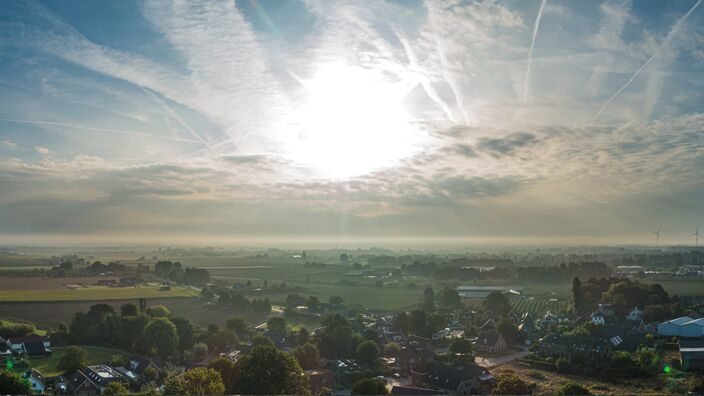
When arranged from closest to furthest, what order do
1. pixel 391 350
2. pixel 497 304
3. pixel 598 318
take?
pixel 391 350 < pixel 598 318 < pixel 497 304

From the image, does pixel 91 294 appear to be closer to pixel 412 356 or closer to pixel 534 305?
pixel 412 356

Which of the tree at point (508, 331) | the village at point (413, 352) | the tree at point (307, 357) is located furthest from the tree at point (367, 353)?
the tree at point (508, 331)

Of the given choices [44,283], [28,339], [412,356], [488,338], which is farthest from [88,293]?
[488,338]

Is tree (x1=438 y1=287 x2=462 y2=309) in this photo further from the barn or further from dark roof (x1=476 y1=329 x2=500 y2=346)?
the barn


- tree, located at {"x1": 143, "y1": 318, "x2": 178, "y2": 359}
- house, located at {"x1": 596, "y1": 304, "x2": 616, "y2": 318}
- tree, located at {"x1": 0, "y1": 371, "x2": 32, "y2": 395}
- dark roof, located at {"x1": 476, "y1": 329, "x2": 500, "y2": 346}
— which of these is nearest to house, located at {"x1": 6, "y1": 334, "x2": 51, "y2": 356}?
tree, located at {"x1": 143, "y1": 318, "x2": 178, "y2": 359}

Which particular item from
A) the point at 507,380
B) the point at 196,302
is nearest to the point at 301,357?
the point at 507,380

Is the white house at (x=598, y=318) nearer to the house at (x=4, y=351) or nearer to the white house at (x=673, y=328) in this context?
the white house at (x=673, y=328)
